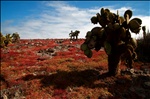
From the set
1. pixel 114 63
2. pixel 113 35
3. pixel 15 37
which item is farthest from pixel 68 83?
pixel 15 37

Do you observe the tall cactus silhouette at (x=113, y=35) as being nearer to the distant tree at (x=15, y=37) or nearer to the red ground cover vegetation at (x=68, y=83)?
the red ground cover vegetation at (x=68, y=83)

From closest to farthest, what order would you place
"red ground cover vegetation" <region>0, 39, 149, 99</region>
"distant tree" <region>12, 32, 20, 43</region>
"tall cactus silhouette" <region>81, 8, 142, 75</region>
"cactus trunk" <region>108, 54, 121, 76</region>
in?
"red ground cover vegetation" <region>0, 39, 149, 99</region> → "tall cactus silhouette" <region>81, 8, 142, 75</region> → "cactus trunk" <region>108, 54, 121, 76</region> → "distant tree" <region>12, 32, 20, 43</region>

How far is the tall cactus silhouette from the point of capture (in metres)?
15.4

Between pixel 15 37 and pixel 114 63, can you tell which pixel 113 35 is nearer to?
pixel 114 63

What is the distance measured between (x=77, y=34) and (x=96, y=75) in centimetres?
3850

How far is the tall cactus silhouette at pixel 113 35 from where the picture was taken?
1542 centimetres

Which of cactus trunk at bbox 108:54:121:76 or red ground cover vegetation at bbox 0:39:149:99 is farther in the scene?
cactus trunk at bbox 108:54:121:76

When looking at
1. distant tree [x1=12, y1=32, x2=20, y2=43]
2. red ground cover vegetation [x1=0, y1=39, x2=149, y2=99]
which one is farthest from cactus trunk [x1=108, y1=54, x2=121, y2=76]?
distant tree [x1=12, y1=32, x2=20, y2=43]

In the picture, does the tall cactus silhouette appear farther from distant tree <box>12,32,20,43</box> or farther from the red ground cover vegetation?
distant tree <box>12,32,20,43</box>

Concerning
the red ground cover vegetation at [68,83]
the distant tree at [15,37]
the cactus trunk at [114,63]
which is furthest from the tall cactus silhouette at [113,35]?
Answer: the distant tree at [15,37]

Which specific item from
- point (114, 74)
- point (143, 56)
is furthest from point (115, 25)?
point (143, 56)

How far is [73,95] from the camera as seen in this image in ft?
44.8

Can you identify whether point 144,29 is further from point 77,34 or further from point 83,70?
Answer: point 77,34

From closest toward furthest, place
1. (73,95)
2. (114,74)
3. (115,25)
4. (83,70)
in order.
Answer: (73,95)
(115,25)
(114,74)
(83,70)
